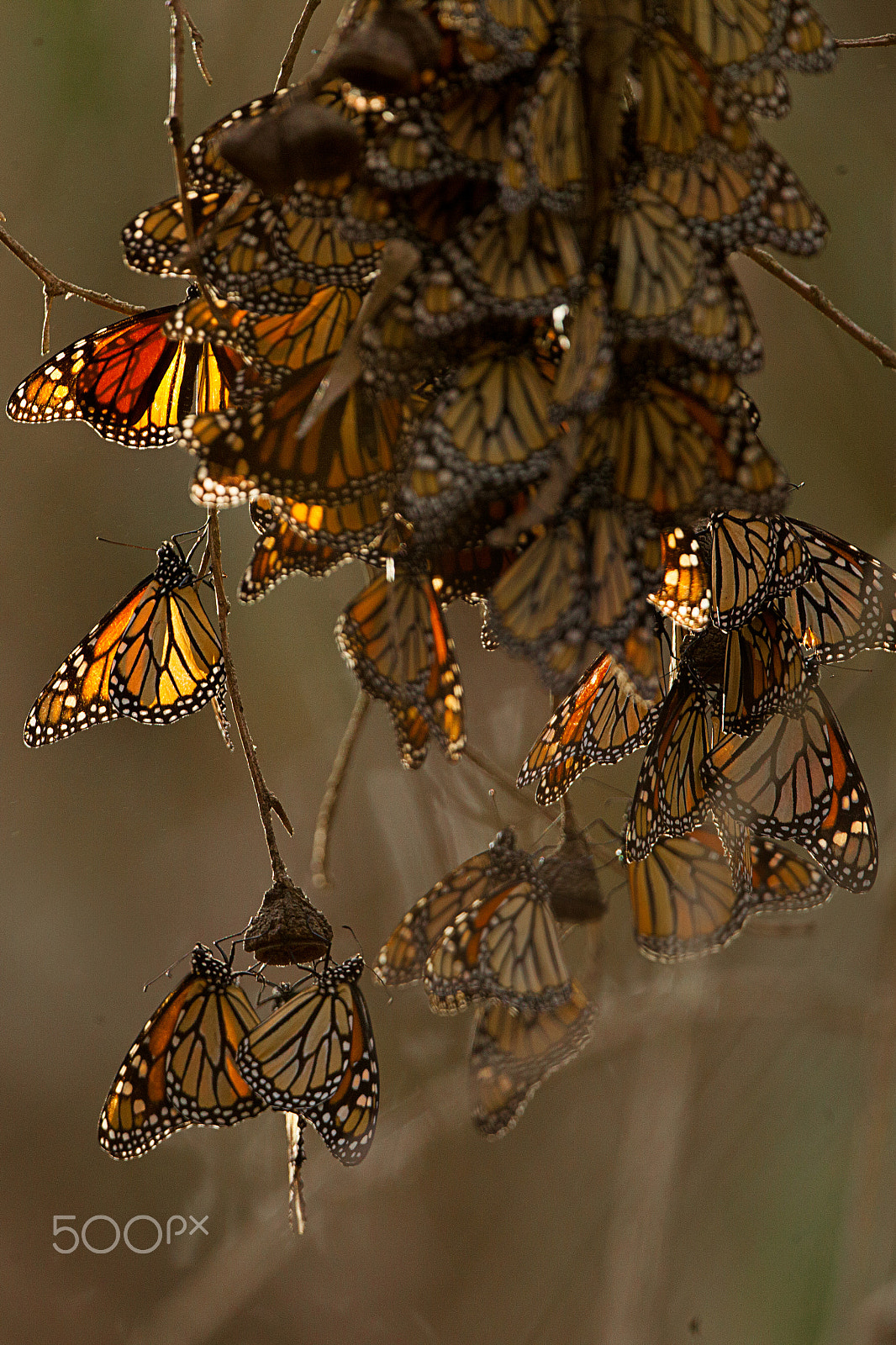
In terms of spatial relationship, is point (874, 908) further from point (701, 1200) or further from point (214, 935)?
point (214, 935)

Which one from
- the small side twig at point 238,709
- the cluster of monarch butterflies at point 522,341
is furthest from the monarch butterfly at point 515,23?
the small side twig at point 238,709

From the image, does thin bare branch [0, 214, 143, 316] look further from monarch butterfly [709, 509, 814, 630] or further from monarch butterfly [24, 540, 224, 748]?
monarch butterfly [709, 509, 814, 630]

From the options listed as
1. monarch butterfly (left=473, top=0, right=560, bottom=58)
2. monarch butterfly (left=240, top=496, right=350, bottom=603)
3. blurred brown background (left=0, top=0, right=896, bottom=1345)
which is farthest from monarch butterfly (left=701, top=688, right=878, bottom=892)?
blurred brown background (left=0, top=0, right=896, bottom=1345)

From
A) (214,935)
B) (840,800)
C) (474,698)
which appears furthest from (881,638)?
(214,935)

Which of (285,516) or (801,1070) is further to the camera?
(801,1070)

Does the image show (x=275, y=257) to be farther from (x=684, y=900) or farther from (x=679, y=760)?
(x=684, y=900)

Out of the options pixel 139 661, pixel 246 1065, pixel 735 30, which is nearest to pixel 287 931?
pixel 246 1065

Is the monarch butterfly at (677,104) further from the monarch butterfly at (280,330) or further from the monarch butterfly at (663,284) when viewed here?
the monarch butterfly at (280,330)
